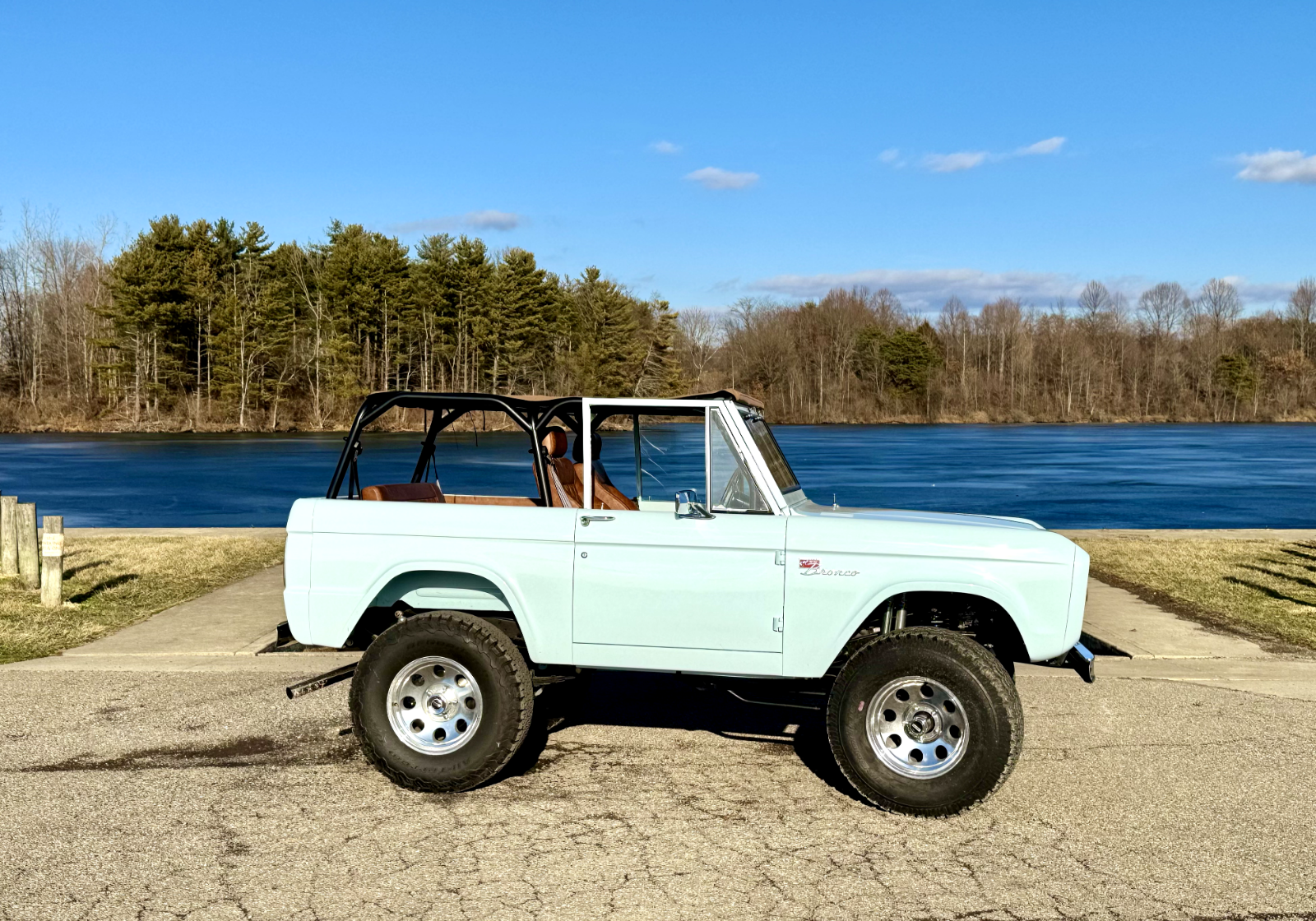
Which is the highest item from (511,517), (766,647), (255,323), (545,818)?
(255,323)

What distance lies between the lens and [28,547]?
1326 cm

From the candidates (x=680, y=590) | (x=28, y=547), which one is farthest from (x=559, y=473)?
(x=28, y=547)

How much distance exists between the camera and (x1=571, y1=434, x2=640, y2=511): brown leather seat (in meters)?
7.03

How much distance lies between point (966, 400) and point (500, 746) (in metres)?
132

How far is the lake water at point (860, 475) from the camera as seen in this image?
31.3m

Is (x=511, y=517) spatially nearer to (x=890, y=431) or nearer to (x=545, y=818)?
(x=545, y=818)

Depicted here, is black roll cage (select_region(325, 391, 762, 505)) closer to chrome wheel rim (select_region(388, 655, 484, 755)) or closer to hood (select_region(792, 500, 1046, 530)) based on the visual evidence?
hood (select_region(792, 500, 1046, 530))

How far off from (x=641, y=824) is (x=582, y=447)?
222 cm

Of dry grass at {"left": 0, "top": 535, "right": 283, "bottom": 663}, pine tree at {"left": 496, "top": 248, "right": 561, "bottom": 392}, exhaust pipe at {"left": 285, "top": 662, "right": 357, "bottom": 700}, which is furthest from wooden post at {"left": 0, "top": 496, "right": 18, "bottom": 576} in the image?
pine tree at {"left": 496, "top": 248, "right": 561, "bottom": 392}

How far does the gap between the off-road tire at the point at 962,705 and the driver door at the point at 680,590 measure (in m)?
0.44

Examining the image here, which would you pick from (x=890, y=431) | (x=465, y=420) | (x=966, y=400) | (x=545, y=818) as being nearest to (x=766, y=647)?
(x=545, y=818)

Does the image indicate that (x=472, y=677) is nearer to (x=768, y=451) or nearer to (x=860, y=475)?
(x=768, y=451)

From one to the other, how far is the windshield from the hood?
15 cm

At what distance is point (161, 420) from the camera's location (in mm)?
88125
